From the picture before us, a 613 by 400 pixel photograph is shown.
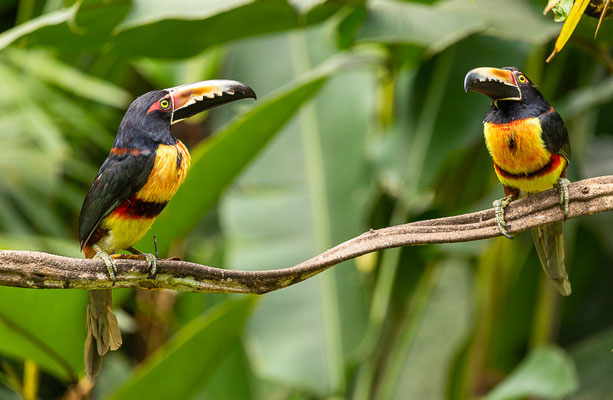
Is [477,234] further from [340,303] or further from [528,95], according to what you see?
[340,303]

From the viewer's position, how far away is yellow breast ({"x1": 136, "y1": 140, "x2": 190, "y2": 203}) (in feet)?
2.67

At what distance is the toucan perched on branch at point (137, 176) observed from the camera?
2.55 ft

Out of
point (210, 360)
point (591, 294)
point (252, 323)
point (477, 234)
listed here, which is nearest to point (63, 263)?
point (477, 234)

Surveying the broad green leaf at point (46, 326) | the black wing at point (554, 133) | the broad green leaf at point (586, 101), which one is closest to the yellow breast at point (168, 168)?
the black wing at point (554, 133)

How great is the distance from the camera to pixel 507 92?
2.63 feet

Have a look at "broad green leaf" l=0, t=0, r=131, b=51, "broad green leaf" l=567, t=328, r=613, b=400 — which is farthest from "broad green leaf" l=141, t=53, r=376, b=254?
"broad green leaf" l=567, t=328, r=613, b=400

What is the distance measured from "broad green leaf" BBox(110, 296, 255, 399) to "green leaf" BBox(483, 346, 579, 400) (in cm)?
73

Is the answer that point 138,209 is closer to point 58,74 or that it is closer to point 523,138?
point 523,138

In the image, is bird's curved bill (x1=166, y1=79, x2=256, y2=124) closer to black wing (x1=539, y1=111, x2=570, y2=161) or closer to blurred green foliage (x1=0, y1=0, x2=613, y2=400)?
black wing (x1=539, y1=111, x2=570, y2=161)

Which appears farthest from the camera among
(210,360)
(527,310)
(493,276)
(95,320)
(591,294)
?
(591,294)

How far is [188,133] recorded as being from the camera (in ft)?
10.7

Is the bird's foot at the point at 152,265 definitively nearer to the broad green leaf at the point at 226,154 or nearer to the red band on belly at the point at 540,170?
the red band on belly at the point at 540,170

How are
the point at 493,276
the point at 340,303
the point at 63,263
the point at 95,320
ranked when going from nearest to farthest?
1. the point at 63,263
2. the point at 95,320
3. the point at 340,303
4. the point at 493,276

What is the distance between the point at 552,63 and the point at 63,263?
6.32ft
